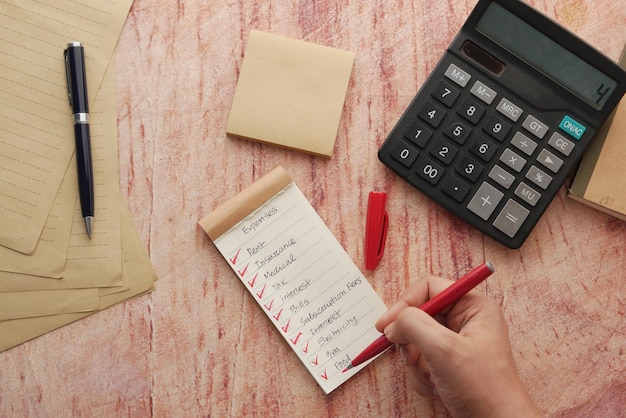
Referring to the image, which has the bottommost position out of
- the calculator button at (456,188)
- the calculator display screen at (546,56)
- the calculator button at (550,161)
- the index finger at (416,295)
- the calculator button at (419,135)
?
the index finger at (416,295)

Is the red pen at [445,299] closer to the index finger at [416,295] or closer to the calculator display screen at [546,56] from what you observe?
the index finger at [416,295]

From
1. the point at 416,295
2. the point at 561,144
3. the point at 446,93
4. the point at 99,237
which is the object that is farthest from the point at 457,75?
the point at 99,237

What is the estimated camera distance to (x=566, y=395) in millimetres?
688

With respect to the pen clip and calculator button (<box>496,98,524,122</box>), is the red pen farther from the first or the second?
the pen clip

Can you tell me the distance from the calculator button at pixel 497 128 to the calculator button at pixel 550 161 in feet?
0.14

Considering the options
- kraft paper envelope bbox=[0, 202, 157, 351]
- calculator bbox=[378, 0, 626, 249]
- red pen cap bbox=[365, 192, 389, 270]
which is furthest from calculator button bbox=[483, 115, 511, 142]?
kraft paper envelope bbox=[0, 202, 157, 351]

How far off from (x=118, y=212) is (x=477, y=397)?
0.41m

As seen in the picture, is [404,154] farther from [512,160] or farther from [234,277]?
[234,277]

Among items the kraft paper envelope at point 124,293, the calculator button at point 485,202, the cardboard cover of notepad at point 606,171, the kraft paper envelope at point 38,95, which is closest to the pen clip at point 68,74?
the kraft paper envelope at point 38,95

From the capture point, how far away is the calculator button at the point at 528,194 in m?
0.68

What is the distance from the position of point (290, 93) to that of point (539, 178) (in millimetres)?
280

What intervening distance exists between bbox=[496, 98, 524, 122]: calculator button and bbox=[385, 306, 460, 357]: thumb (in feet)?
0.78

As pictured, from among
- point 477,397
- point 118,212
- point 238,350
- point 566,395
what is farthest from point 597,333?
point 118,212

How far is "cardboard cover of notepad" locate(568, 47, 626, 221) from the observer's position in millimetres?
697
